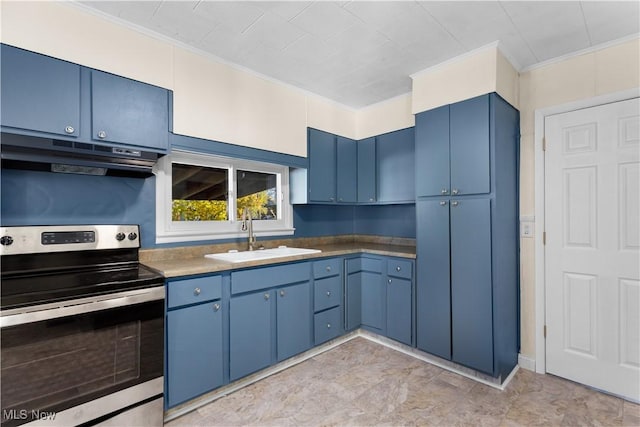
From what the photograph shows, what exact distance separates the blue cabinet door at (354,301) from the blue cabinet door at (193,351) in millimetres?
1311

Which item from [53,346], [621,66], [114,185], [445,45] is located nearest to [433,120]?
[445,45]

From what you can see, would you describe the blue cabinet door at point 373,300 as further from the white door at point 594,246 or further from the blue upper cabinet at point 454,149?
the white door at point 594,246

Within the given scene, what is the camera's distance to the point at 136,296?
5.34 ft

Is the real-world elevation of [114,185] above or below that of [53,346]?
above

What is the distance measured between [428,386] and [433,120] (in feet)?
6.73

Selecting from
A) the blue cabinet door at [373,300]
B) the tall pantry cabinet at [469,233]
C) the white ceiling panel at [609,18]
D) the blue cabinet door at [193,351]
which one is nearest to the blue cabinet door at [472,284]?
the tall pantry cabinet at [469,233]

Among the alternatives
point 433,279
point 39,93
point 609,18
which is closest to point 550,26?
point 609,18

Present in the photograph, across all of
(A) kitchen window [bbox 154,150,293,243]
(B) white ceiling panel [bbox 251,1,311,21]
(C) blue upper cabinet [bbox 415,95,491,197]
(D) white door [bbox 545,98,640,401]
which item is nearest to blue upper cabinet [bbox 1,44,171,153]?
(A) kitchen window [bbox 154,150,293,243]

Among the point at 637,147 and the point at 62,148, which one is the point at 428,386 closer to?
the point at 637,147

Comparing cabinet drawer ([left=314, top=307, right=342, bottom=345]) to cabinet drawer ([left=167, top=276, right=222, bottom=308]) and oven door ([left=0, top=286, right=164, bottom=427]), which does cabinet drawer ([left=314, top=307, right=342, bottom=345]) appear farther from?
oven door ([left=0, top=286, right=164, bottom=427])

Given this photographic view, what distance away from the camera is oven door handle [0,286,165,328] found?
1298mm

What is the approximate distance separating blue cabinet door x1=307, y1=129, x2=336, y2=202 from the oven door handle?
5.53 feet

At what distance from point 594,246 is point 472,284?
879mm

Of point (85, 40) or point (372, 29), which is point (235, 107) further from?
point (372, 29)
